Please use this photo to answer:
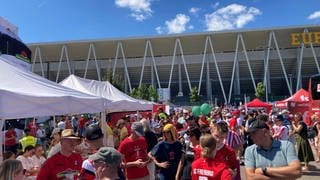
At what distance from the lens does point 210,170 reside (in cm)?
415

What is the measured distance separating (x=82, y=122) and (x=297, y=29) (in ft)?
155

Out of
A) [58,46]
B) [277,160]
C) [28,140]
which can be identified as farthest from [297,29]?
[277,160]

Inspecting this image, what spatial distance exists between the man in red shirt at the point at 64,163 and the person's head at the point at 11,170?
23.0 inches

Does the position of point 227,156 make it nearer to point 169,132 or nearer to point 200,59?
point 169,132

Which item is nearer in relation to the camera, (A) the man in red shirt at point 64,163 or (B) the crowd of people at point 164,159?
(B) the crowd of people at point 164,159

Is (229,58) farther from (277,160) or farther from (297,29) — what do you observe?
(277,160)

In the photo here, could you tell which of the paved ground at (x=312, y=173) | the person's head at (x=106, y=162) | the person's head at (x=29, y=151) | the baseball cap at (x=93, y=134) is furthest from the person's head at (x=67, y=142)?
the paved ground at (x=312, y=173)

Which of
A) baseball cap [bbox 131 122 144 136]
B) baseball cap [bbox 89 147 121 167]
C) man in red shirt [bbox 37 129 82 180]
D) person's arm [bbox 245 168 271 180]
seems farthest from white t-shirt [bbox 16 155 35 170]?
baseball cap [bbox 89 147 121 167]

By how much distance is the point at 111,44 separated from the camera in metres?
63.4

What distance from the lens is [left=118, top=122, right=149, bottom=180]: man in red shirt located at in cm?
649

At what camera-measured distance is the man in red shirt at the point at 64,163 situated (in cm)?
407

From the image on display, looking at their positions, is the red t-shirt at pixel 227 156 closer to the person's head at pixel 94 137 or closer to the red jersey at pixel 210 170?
the red jersey at pixel 210 170

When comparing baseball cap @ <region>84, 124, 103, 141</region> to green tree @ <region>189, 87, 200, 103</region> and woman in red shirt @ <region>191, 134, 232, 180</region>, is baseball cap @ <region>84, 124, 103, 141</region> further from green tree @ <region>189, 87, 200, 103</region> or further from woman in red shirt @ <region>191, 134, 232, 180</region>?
green tree @ <region>189, 87, 200, 103</region>

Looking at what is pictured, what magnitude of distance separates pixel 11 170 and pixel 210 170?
78.8 inches
